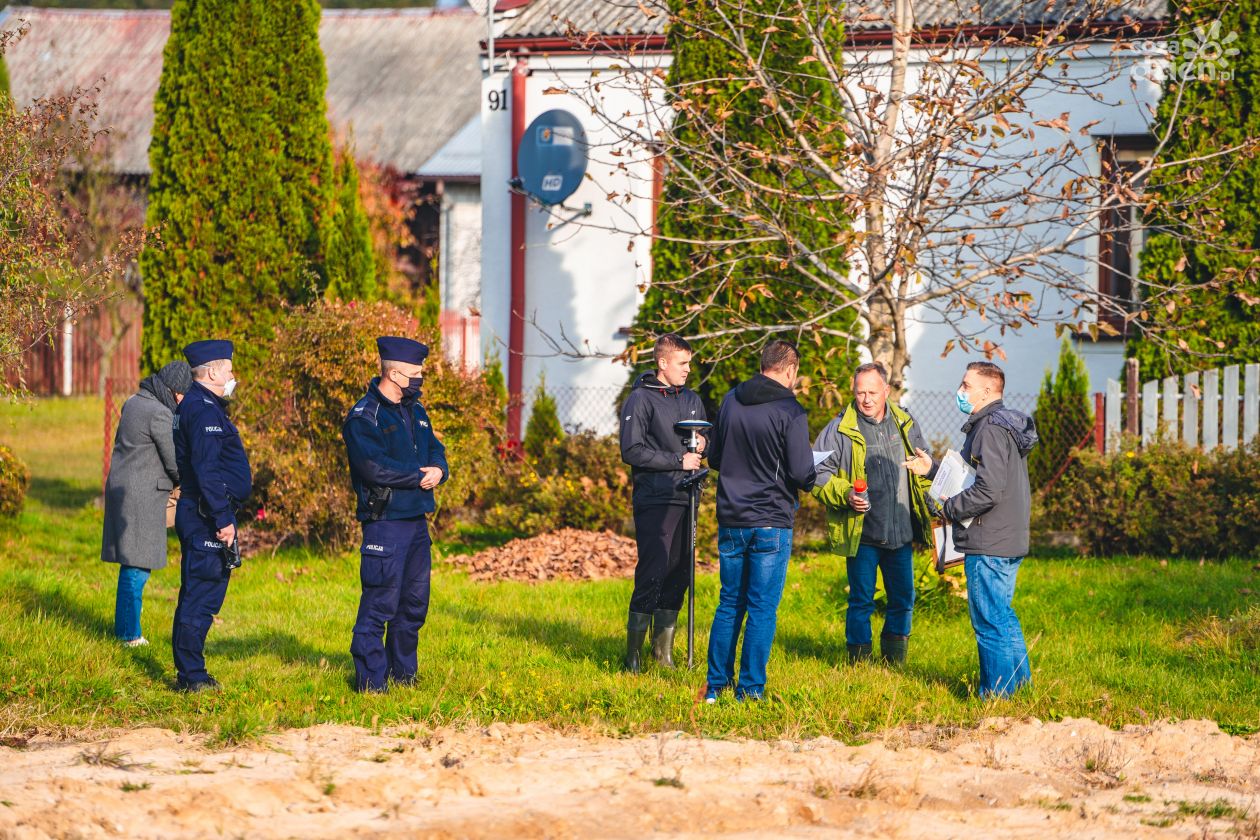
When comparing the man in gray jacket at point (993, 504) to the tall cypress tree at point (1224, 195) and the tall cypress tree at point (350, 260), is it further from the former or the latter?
the tall cypress tree at point (350, 260)

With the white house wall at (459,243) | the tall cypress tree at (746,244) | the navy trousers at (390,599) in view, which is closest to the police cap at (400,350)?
the navy trousers at (390,599)

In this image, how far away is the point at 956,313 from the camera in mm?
15547

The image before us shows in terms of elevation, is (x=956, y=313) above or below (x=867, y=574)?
above

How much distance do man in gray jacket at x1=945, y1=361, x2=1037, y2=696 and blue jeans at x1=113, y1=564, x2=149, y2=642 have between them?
5.16 m

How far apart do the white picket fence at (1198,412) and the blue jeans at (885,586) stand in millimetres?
4744

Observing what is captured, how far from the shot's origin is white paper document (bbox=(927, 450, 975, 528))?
7.37 m

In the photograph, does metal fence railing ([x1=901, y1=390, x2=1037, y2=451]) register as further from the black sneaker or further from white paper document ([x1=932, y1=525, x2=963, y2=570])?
the black sneaker

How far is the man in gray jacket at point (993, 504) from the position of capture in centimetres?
727

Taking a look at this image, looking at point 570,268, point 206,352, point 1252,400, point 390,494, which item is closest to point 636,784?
point 390,494

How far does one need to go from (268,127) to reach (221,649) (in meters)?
7.63

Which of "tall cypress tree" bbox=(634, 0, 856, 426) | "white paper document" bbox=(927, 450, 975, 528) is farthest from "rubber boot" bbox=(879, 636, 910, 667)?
"tall cypress tree" bbox=(634, 0, 856, 426)

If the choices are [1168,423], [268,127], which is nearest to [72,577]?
[268,127]

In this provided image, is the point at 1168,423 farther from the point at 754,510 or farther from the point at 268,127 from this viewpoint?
the point at 268,127

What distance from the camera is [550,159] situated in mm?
16438
